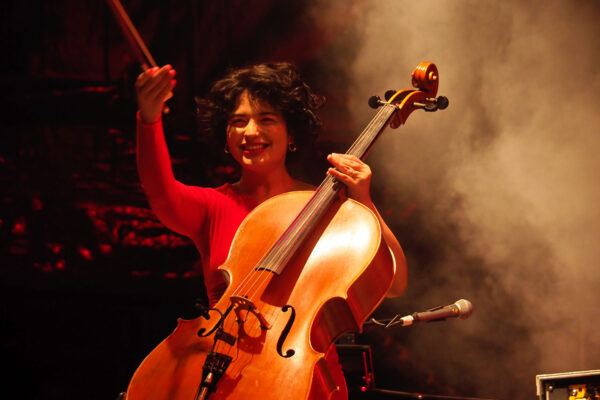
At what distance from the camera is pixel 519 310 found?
2898mm

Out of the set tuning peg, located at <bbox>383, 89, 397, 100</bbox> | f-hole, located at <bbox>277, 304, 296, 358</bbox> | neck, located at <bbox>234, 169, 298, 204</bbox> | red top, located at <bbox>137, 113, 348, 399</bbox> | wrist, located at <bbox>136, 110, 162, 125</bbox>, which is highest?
tuning peg, located at <bbox>383, 89, 397, 100</bbox>

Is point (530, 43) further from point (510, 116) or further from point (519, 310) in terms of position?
point (519, 310)

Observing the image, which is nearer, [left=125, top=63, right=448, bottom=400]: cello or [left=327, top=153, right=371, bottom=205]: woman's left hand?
[left=125, top=63, right=448, bottom=400]: cello

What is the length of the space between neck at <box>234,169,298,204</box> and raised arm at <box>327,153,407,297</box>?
30 cm

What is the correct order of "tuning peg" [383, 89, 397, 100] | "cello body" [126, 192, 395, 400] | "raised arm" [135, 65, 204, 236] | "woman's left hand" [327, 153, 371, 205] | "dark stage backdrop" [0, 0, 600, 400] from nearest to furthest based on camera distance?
"cello body" [126, 192, 395, 400]
"raised arm" [135, 65, 204, 236]
"woman's left hand" [327, 153, 371, 205]
"tuning peg" [383, 89, 397, 100]
"dark stage backdrop" [0, 0, 600, 400]

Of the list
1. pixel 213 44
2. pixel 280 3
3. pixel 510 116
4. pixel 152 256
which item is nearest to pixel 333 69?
pixel 280 3

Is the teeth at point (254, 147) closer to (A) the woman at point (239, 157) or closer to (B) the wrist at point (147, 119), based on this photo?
(A) the woman at point (239, 157)

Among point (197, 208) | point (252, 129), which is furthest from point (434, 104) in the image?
point (197, 208)

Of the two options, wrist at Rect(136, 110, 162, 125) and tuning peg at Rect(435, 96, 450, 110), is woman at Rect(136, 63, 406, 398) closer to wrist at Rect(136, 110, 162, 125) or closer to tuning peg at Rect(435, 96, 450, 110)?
wrist at Rect(136, 110, 162, 125)

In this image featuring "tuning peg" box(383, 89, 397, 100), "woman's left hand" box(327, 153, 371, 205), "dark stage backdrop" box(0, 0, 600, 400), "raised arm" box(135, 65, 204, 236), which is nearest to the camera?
"raised arm" box(135, 65, 204, 236)

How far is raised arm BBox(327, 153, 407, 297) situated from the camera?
1.53 m

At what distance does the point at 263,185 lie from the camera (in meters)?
1.81

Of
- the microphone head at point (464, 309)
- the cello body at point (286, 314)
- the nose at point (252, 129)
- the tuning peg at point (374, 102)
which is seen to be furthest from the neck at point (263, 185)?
the microphone head at point (464, 309)

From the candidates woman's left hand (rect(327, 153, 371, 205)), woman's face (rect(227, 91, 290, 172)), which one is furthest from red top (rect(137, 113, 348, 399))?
woman's left hand (rect(327, 153, 371, 205))
